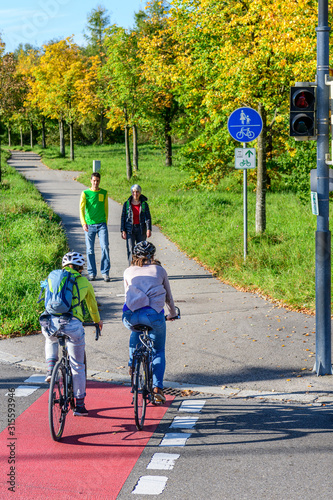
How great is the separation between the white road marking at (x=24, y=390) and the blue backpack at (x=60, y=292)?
4.80 ft

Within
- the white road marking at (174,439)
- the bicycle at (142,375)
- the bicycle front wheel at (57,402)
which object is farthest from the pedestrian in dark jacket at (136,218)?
the white road marking at (174,439)

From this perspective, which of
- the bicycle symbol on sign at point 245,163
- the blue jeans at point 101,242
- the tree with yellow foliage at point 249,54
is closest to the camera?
the blue jeans at point 101,242

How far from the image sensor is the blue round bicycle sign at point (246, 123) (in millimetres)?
11609

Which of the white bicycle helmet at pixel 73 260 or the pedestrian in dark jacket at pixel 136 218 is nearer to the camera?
the white bicycle helmet at pixel 73 260

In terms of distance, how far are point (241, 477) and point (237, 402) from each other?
1.73 meters

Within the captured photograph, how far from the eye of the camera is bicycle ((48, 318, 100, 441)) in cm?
495

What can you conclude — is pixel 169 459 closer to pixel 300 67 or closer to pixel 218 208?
pixel 300 67

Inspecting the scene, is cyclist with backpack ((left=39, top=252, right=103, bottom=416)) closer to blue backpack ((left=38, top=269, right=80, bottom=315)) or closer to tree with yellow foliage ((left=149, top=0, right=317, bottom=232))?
blue backpack ((left=38, top=269, right=80, bottom=315))

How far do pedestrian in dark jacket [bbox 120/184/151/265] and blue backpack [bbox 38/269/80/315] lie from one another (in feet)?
18.7

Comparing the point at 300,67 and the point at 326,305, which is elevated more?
the point at 300,67

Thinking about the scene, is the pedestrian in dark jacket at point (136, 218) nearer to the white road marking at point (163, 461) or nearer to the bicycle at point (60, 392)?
the bicycle at point (60, 392)

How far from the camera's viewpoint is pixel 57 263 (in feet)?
38.6

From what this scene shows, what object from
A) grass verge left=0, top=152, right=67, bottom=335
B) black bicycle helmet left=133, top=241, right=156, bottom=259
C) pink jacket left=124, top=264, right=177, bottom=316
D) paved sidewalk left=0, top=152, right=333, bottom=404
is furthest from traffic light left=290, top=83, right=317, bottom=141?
grass verge left=0, top=152, right=67, bottom=335

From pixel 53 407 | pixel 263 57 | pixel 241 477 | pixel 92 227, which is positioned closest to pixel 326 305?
pixel 241 477
